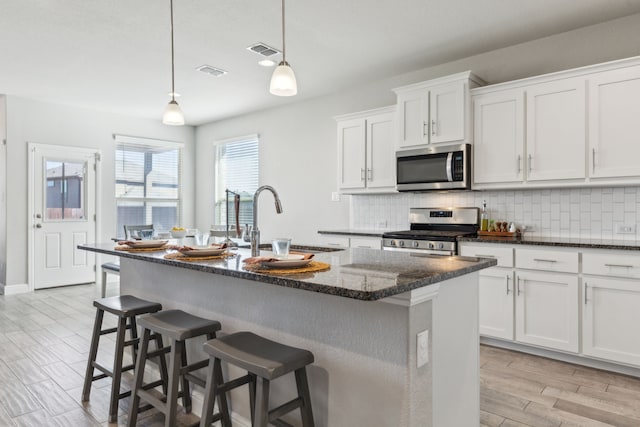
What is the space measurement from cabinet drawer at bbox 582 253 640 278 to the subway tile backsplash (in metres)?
0.53

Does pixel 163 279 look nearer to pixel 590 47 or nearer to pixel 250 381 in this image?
pixel 250 381

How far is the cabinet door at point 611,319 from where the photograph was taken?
2.83 m

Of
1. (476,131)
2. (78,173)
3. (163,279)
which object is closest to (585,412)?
(476,131)

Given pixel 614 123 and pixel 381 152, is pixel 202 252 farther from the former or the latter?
pixel 614 123

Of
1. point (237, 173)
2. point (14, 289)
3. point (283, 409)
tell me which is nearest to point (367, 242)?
point (283, 409)

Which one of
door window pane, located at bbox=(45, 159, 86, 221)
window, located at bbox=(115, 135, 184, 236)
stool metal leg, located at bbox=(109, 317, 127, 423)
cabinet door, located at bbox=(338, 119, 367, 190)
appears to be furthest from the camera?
window, located at bbox=(115, 135, 184, 236)

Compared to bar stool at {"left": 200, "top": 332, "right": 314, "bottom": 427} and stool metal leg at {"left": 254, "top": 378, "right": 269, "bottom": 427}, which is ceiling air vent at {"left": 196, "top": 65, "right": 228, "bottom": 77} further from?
stool metal leg at {"left": 254, "top": 378, "right": 269, "bottom": 427}

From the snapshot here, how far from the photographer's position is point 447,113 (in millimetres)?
3834

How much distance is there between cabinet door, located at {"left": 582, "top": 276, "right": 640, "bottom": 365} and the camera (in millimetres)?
2826

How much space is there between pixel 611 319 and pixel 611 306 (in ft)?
0.31

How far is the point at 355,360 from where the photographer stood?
1.67 m

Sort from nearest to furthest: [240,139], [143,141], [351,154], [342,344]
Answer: [342,344]
[351,154]
[240,139]
[143,141]

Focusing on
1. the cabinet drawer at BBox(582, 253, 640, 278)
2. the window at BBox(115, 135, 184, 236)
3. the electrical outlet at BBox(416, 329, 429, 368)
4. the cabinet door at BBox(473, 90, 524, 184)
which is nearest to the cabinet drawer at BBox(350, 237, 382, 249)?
the cabinet door at BBox(473, 90, 524, 184)

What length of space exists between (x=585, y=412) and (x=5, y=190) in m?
6.80
